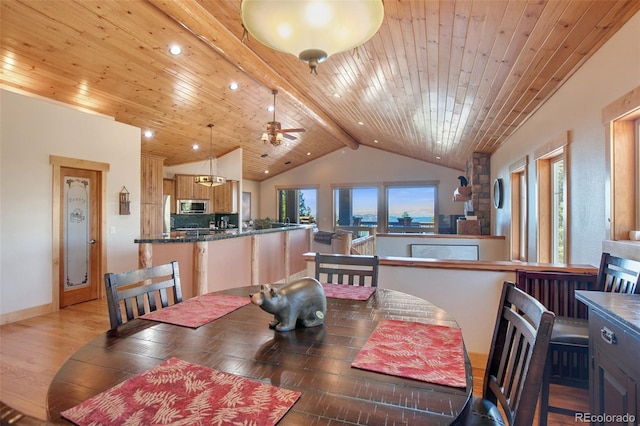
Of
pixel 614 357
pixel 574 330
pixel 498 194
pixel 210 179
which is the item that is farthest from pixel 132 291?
pixel 498 194

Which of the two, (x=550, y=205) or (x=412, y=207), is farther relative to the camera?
(x=412, y=207)

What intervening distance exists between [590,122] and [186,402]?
10.1 feet

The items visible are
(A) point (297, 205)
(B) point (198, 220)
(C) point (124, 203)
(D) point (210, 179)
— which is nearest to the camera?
(C) point (124, 203)

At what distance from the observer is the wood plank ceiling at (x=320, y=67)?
86.8 inches

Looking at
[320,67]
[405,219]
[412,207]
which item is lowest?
[405,219]

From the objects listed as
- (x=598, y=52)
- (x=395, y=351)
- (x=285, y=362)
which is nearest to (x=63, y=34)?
(x=285, y=362)

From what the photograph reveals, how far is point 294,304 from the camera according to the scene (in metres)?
1.38

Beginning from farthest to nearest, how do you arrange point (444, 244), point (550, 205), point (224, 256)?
point (444, 244)
point (224, 256)
point (550, 205)

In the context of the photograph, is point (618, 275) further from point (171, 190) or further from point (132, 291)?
point (171, 190)

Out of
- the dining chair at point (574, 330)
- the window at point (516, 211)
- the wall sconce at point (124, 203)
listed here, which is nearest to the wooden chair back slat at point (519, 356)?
the dining chair at point (574, 330)

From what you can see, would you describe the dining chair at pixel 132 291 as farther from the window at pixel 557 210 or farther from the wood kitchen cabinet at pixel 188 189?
the wood kitchen cabinet at pixel 188 189

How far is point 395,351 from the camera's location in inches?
46.3

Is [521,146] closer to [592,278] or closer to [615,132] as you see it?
[615,132]

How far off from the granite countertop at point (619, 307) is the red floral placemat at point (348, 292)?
104 cm
